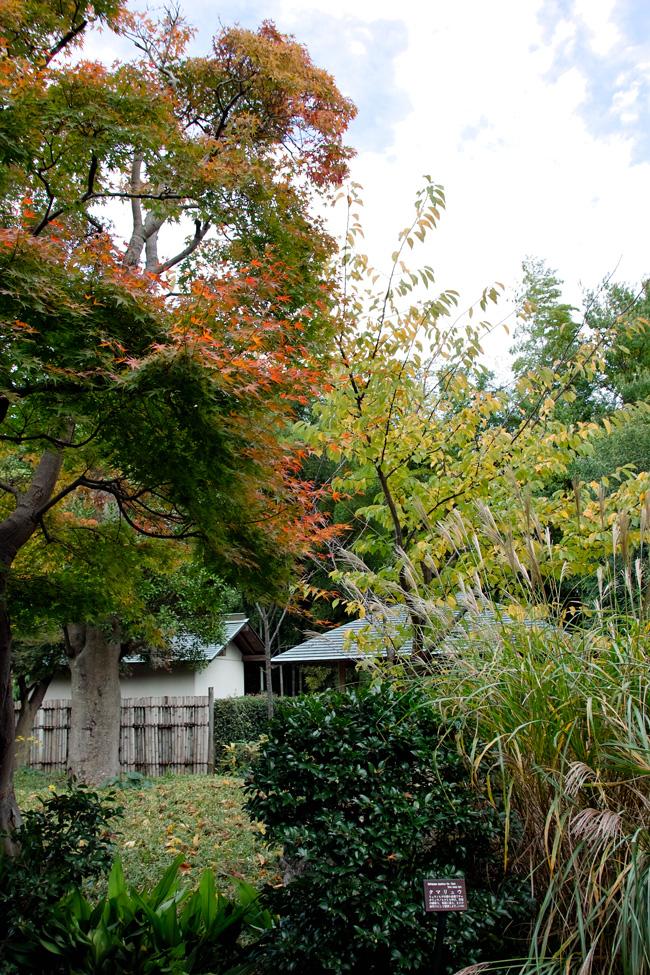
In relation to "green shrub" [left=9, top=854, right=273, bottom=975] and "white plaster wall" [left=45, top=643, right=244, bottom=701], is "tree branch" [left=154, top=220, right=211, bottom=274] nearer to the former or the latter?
"green shrub" [left=9, top=854, right=273, bottom=975]

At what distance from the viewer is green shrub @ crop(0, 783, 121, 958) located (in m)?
3.29

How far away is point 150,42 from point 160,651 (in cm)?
1060

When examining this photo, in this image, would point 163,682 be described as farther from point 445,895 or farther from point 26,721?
point 445,895

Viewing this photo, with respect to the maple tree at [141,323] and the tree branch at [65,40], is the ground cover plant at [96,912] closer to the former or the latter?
the maple tree at [141,323]

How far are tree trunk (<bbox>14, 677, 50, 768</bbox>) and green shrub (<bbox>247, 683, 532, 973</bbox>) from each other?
39.6 feet

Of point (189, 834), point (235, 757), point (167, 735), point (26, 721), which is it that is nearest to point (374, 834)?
point (189, 834)

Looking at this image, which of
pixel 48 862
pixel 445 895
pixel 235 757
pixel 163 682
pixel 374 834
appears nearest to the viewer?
pixel 445 895

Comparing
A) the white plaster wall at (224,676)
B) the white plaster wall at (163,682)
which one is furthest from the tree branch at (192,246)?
the white plaster wall at (224,676)

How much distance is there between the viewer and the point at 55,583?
477cm

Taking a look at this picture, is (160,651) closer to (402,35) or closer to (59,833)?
(59,833)

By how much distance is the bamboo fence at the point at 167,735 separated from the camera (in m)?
12.0

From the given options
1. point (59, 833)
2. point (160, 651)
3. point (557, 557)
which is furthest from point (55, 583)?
point (160, 651)

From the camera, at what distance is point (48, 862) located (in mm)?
3604

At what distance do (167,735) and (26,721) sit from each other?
3319 millimetres
